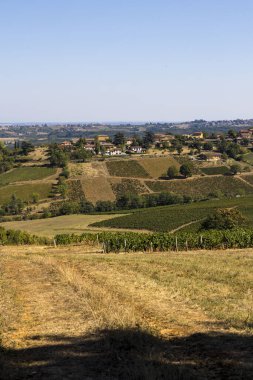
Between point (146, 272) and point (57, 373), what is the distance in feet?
50.6

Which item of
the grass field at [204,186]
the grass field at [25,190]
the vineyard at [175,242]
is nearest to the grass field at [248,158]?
the grass field at [204,186]

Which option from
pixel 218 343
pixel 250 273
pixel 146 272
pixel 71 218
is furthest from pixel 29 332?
pixel 71 218

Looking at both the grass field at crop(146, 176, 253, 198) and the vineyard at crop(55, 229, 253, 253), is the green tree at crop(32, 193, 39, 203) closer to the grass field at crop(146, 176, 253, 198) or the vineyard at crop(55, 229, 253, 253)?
the grass field at crop(146, 176, 253, 198)

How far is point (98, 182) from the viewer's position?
145 meters

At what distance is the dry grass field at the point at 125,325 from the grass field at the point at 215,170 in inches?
5269

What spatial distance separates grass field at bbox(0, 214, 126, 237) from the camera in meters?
88.3

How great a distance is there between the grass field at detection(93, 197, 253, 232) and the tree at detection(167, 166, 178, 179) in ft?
147

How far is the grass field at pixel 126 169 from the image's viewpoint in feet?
504

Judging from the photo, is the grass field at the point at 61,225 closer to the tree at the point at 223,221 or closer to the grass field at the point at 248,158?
the tree at the point at 223,221

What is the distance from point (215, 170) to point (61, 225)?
78.4 meters

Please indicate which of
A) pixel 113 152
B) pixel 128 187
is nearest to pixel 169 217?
Answer: pixel 128 187

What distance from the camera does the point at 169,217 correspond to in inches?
3787

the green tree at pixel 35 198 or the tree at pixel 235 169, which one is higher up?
the tree at pixel 235 169

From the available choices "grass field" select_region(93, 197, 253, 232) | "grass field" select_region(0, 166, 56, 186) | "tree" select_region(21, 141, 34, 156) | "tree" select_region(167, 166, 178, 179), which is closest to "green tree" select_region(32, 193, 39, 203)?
"grass field" select_region(0, 166, 56, 186)
